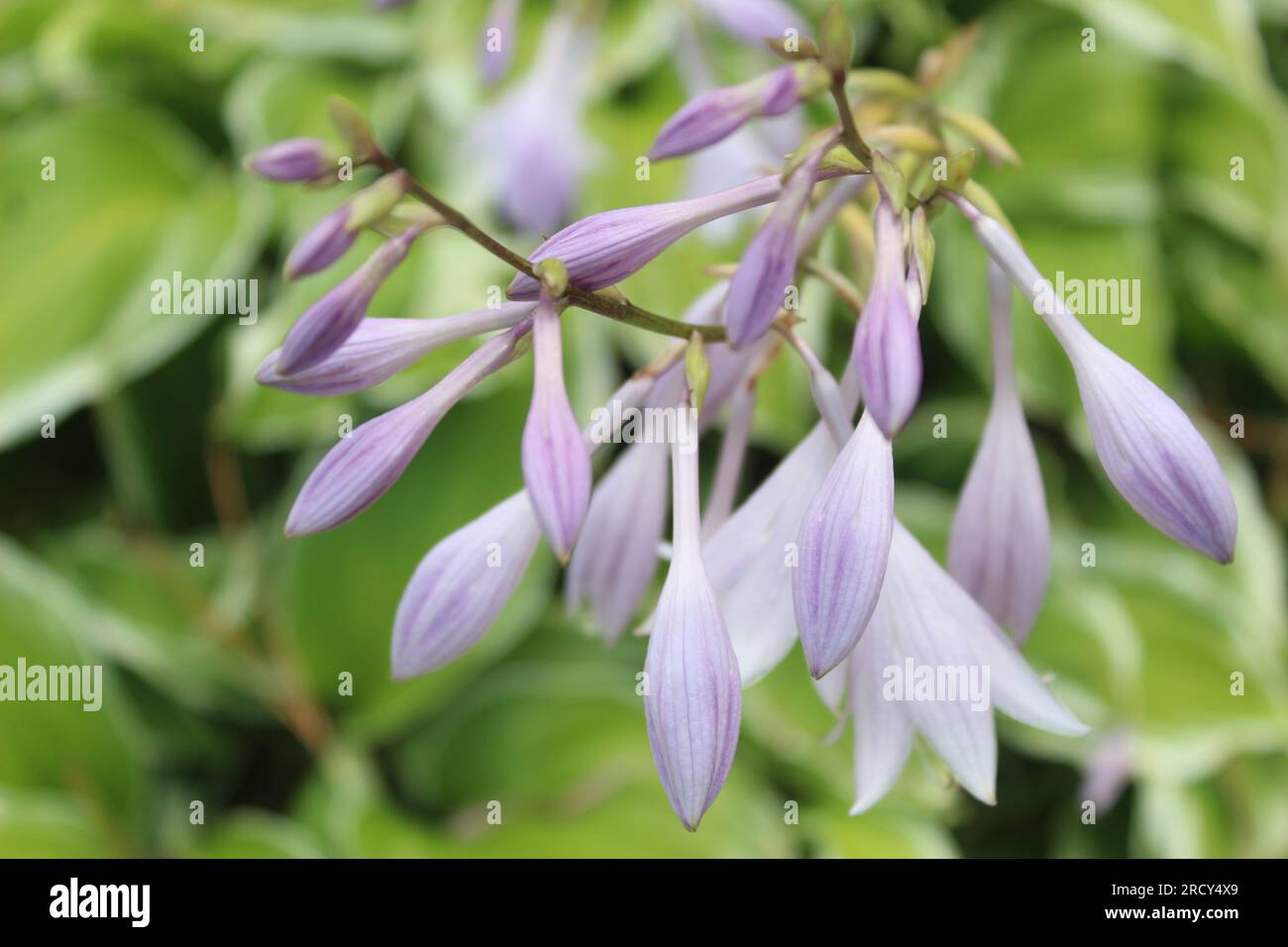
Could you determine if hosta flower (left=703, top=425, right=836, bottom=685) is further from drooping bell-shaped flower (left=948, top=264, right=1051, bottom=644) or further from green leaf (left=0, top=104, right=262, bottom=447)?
green leaf (left=0, top=104, right=262, bottom=447)

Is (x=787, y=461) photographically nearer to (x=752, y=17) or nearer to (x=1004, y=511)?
(x=1004, y=511)

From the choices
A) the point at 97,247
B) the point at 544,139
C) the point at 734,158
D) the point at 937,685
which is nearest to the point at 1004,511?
the point at 937,685

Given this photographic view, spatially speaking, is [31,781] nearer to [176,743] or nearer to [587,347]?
[176,743]

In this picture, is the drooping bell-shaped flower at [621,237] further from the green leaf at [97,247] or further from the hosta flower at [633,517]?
the green leaf at [97,247]

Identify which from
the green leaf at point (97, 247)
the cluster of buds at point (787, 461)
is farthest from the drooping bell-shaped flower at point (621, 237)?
the green leaf at point (97, 247)

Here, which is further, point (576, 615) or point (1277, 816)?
point (1277, 816)

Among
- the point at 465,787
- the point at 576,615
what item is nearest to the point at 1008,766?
the point at 465,787

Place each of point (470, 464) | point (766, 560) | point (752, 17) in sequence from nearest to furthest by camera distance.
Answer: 1. point (766, 560)
2. point (752, 17)
3. point (470, 464)
